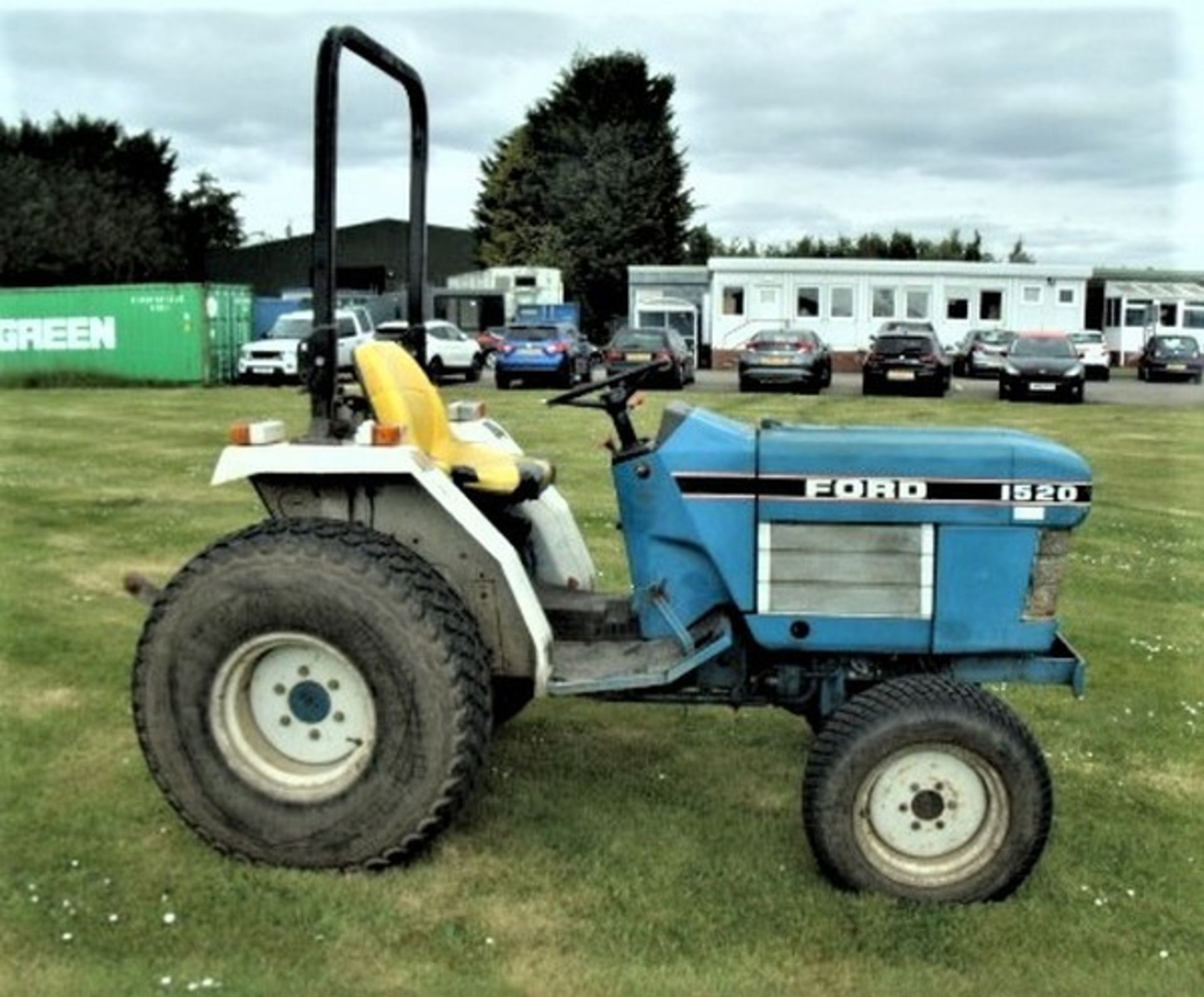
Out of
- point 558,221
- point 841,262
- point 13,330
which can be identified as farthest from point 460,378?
point 558,221

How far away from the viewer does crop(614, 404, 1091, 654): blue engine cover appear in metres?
3.55

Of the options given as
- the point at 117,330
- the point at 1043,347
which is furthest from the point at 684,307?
the point at 117,330

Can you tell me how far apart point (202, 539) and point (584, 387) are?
5413mm

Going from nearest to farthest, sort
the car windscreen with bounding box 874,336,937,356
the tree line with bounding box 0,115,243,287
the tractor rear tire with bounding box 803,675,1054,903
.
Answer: the tractor rear tire with bounding box 803,675,1054,903 < the tree line with bounding box 0,115,243,287 < the car windscreen with bounding box 874,336,937,356

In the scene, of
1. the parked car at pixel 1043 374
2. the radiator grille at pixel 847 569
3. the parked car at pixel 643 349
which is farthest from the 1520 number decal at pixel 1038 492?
the parked car at pixel 1043 374

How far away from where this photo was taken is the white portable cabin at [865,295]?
38688 millimetres

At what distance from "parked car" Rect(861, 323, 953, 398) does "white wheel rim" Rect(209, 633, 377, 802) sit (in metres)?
23.2

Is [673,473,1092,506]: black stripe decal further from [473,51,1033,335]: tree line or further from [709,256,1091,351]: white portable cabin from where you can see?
[709,256,1091,351]: white portable cabin

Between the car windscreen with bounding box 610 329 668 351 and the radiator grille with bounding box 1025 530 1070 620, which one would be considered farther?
the car windscreen with bounding box 610 329 668 351

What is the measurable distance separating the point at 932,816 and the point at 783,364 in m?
23.0

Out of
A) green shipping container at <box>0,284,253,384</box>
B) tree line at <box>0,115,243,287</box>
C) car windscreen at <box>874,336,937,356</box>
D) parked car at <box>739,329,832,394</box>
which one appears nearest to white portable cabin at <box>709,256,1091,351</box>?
parked car at <box>739,329,832,394</box>

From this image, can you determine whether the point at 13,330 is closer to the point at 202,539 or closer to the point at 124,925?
the point at 202,539

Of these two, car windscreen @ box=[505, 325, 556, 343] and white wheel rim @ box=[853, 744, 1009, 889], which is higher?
car windscreen @ box=[505, 325, 556, 343]

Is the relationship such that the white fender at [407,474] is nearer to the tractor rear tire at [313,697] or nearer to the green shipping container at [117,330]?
the tractor rear tire at [313,697]
